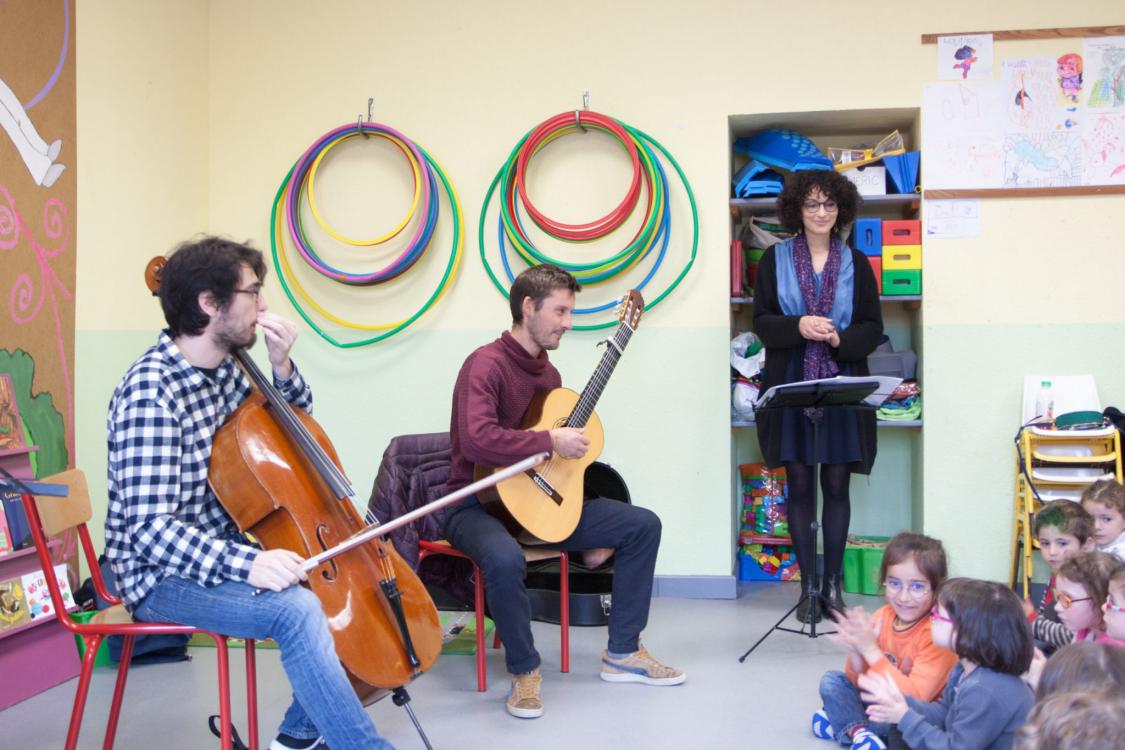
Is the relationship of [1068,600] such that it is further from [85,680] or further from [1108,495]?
[85,680]

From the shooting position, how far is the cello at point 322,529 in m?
2.13

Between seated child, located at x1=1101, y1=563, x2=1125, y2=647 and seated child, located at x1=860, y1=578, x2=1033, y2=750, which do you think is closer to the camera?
seated child, located at x1=860, y1=578, x2=1033, y2=750

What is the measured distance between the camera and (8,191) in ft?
10.8

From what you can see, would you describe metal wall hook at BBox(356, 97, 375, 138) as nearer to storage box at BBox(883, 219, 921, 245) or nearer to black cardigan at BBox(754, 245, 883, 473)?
black cardigan at BBox(754, 245, 883, 473)

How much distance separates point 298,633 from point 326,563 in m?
0.18

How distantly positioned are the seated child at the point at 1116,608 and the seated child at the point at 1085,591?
118 mm

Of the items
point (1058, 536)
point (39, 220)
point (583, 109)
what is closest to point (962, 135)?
point (583, 109)

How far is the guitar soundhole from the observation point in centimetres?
215

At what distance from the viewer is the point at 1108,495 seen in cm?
306

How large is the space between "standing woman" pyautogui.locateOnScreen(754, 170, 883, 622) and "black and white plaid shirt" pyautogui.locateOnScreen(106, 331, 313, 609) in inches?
87.8

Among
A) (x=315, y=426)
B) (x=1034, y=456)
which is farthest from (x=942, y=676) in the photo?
(x=1034, y=456)

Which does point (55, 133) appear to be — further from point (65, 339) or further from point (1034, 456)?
point (1034, 456)

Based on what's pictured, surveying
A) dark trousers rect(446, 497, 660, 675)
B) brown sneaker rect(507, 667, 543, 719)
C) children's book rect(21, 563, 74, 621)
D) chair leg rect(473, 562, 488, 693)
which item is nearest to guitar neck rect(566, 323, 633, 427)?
dark trousers rect(446, 497, 660, 675)

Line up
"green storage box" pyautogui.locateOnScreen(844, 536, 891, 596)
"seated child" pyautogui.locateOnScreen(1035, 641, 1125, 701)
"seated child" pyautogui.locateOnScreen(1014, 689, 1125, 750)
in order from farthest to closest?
"green storage box" pyautogui.locateOnScreen(844, 536, 891, 596) < "seated child" pyautogui.locateOnScreen(1035, 641, 1125, 701) < "seated child" pyautogui.locateOnScreen(1014, 689, 1125, 750)
